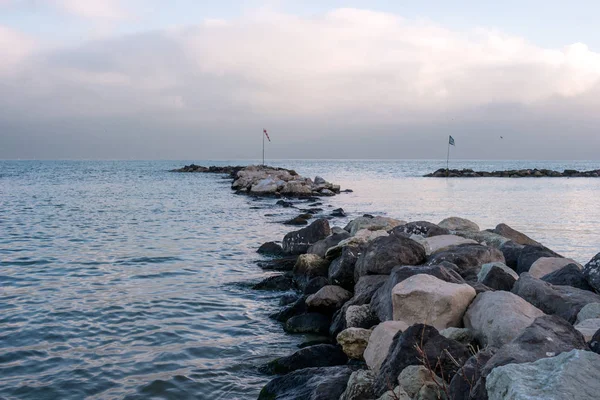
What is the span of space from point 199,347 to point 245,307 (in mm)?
1994

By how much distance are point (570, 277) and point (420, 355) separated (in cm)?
384

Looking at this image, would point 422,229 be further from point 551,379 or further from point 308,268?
point 551,379

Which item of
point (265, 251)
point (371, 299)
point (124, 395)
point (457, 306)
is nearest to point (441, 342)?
point (457, 306)

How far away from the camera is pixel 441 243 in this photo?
9.57 meters

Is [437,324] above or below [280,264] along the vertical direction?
above

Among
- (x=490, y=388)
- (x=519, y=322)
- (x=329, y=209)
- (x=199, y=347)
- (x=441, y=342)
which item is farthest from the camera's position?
(x=329, y=209)

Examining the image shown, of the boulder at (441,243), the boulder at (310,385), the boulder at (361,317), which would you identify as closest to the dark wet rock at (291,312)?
the boulder at (361,317)

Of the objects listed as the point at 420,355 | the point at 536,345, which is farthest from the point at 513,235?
the point at 536,345

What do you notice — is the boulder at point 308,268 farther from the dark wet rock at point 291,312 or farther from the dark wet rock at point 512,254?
the dark wet rock at point 512,254

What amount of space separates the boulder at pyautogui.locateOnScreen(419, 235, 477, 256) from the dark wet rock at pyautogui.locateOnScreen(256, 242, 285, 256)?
5.00m

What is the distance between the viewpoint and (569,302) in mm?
A: 5715

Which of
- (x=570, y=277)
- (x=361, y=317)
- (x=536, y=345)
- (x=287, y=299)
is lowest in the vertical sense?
(x=287, y=299)

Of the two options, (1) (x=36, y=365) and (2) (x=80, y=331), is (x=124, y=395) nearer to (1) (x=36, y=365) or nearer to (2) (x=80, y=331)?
(1) (x=36, y=365)

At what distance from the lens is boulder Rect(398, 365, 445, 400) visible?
12.5 ft
